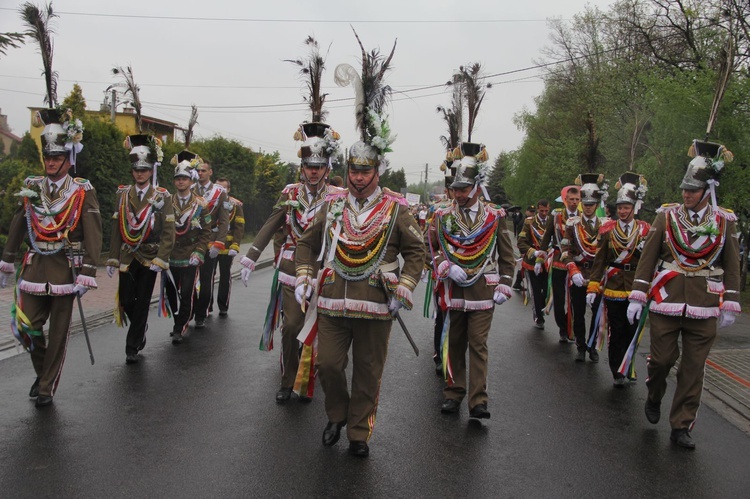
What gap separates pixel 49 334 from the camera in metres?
5.88

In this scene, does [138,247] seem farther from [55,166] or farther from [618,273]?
[618,273]

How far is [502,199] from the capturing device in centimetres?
5322

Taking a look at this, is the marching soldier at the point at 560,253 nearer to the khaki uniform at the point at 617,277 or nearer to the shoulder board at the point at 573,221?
the shoulder board at the point at 573,221

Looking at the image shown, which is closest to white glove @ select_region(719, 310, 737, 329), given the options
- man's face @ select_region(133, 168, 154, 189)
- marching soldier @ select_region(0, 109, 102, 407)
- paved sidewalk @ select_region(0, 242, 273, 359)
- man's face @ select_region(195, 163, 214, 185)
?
marching soldier @ select_region(0, 109, 102, 407)

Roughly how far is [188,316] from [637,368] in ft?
17.9

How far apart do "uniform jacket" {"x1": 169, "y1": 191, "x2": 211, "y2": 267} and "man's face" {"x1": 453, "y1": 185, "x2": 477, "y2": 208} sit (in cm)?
371

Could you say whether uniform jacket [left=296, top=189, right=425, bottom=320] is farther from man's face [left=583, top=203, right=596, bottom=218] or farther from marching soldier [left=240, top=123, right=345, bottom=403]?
man's face [left=583, top=203, right=596, bottom=218]

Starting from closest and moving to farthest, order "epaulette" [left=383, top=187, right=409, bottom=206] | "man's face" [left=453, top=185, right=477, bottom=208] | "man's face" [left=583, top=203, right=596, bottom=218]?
1. "epaulette" [left=383, top=187, right=409, bottom=206]
2. "man's face" [left=453, top=185, right=477, bottom=208]
3. "man's face" [left=583, top=203, right=596, bottom=218]

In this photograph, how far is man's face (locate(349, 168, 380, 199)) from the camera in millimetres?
5145

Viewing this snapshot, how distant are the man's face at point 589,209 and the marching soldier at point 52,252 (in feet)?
18.6

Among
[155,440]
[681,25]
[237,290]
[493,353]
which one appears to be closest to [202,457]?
[155,440]

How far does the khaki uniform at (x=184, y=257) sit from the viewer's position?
834 cm

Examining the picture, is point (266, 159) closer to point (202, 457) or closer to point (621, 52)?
point (621, 52)

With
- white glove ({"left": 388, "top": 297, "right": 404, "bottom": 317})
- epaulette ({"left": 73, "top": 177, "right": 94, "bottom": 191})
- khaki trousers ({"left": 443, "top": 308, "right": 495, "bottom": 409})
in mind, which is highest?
epaulette ({"left": 73, "top": 177, "right": 94, "bottom": 191})
